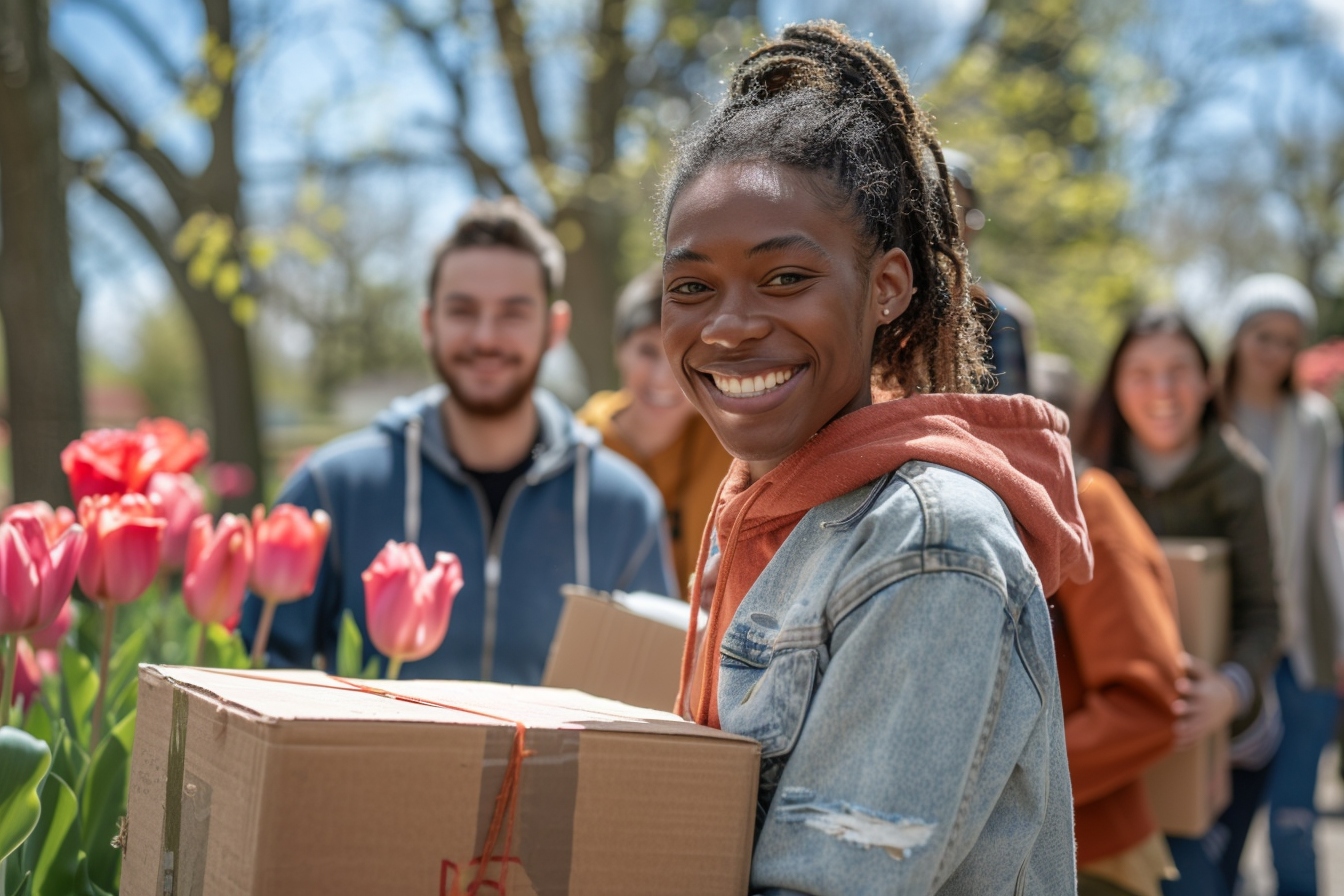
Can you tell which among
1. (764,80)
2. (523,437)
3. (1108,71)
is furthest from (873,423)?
(1108,71)

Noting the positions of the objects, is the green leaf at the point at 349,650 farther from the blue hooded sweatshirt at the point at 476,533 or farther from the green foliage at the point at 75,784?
the blue hooded sweatshirt at the point at 476,533

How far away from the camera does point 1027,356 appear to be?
273 centimetres

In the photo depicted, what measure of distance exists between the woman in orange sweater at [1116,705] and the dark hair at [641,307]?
1700mm

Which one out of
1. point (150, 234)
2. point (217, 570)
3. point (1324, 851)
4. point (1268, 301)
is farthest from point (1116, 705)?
point (150, 234)

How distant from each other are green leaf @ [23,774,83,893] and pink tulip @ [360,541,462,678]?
49cm

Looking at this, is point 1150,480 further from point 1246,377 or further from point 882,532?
point 882,532

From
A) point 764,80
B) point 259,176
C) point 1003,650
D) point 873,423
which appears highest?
point 259,176

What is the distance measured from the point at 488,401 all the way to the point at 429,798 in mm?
1973

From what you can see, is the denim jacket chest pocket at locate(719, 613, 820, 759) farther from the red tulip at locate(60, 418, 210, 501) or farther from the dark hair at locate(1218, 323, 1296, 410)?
the dark hair at locate(1218, 323, 1296, 410)

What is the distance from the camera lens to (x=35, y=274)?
3.57m

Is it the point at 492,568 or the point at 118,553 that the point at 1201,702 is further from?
the point at 118,553

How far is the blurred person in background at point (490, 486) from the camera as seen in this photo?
108 inches

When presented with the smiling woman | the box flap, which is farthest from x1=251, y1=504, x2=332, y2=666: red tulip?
the smiling woman

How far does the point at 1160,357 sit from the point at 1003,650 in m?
2.66
